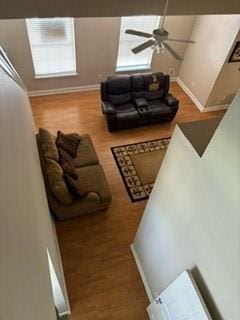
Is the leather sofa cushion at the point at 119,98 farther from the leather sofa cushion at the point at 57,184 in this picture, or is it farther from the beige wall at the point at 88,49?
the leather sofa cushion at the point at 57,184

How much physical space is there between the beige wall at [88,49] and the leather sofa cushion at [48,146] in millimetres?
2560

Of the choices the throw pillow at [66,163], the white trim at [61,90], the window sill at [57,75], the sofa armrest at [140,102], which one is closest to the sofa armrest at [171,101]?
the sofa armrest at [140,102]

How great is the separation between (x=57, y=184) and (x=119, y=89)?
328cm

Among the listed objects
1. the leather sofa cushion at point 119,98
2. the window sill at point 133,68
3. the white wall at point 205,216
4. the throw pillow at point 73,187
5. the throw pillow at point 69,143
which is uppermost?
the window sill at point 133,68

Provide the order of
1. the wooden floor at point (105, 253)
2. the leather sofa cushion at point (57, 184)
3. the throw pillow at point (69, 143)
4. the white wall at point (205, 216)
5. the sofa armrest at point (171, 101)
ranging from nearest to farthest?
1. the white wall at point (205, 216)
2. the wooden floor at point (105, 253)
3. the leather sofa cushion at point (57, 184)
4. the throw pillow at point (69, 143)
5. the sofa armrest at point (171, 101)

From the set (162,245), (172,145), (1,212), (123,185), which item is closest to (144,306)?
(162,245)

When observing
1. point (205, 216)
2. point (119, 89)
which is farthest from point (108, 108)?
point (205, 216)

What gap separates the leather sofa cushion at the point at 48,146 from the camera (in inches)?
159

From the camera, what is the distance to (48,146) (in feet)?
13.7

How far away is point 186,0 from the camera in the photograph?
3760 mm

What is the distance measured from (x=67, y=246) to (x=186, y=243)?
2206 mm

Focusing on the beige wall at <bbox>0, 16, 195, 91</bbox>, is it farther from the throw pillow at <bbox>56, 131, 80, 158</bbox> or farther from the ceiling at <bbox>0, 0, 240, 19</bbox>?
the throw pillow at <bbox>56, 131, 80, 158</bbox>

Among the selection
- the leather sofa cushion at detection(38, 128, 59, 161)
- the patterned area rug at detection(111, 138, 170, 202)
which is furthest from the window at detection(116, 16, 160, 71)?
the leather sofa cushion at detection(38, 128, 59, 161)

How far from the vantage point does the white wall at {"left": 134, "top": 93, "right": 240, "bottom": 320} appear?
1.72 m
